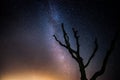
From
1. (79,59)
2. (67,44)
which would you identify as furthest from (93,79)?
(67,44)

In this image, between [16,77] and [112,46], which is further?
[16,77]

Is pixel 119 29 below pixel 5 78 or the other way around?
below

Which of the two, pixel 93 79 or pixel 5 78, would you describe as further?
pixel 5 78

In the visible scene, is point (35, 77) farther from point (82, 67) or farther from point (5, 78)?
point (82, 67)

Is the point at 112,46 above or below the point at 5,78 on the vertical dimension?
below

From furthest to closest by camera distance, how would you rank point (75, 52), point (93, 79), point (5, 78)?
point (5, 78)
point (75, 52)
point (93, 79)

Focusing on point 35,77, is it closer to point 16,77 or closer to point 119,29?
point 16,77

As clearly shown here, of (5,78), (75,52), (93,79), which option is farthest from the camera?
(5,78)

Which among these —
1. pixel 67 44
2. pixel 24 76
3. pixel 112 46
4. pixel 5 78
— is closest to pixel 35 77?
pixel 24 76

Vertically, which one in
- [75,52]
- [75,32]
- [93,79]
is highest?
[75,32]

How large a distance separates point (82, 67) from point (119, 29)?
2744mm

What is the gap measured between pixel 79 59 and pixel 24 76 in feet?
33.3

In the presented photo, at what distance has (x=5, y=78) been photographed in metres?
20.6

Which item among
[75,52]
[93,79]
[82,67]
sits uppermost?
[75,52]
